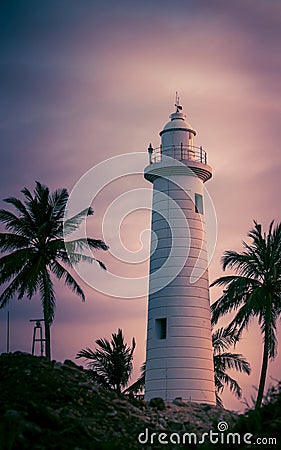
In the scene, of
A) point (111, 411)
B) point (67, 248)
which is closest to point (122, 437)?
point (111, 411)

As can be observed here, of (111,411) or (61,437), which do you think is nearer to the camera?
(61,437)

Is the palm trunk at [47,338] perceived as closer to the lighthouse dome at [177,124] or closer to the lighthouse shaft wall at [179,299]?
the lighthouse shaft wall at [179,299]

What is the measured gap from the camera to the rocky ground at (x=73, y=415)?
19.4 m

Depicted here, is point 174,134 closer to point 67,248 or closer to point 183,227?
point 183,227

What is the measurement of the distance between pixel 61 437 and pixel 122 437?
204 centimetres

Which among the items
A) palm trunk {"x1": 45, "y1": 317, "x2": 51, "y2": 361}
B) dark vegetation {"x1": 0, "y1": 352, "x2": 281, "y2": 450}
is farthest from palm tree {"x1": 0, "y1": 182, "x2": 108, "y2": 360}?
dark vegetation {"x1": 0, "y1": 352, "x2": 281, "y2": 450}

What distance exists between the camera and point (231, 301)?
37812 millimetres

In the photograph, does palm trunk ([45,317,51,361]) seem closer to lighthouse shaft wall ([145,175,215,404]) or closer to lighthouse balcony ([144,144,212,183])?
lighthouse shaft wall ([145,175,215,404])

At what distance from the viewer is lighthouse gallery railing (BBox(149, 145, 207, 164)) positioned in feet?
128

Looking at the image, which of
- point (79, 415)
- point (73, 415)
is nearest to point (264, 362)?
point (79, 415)

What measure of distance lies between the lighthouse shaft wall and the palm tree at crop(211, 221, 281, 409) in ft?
3.58

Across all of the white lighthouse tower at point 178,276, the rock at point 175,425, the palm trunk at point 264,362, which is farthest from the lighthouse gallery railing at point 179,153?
the rock at point 175,425

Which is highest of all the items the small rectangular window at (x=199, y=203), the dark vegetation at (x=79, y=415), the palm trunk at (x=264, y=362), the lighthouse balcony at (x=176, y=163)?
the lighthouse balcony at (x=176, y=163)

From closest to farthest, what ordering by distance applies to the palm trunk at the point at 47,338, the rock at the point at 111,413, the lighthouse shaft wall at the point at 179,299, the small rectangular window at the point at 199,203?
the rock at the point at 111,413 < the palm trunk at the point at 47,338 < the lighthouse shaft wall at the point at 179,299 < the small rectangular window at the point at 199,203
